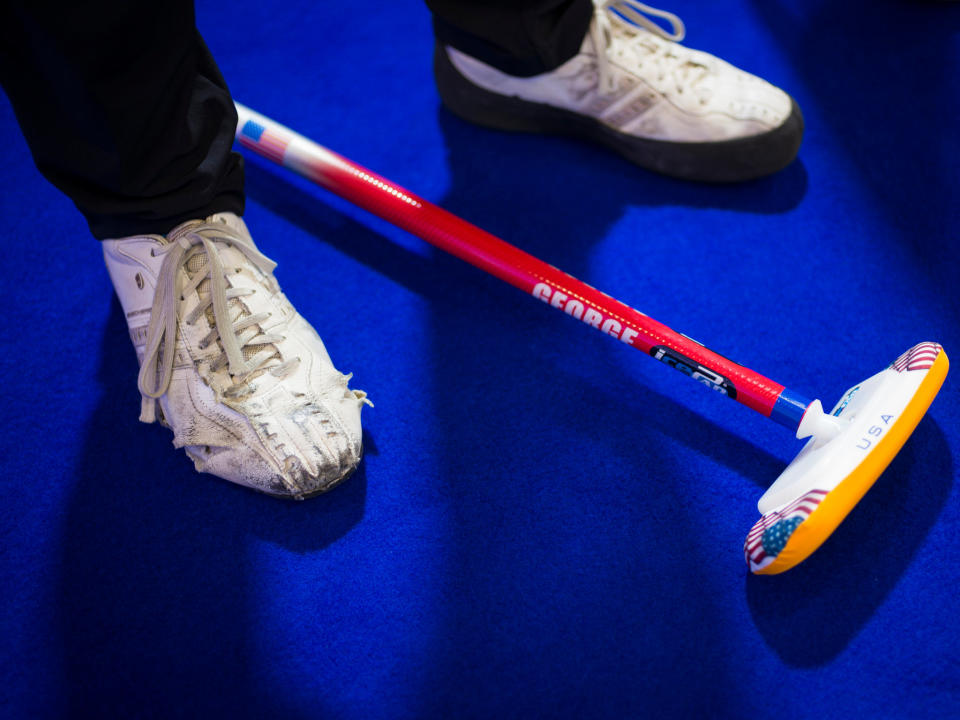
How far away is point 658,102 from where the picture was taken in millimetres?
1095

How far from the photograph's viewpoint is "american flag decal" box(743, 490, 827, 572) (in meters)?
0.68

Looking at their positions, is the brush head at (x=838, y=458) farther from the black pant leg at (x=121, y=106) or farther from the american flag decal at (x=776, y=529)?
the black pant leg at (x=121, y=106)

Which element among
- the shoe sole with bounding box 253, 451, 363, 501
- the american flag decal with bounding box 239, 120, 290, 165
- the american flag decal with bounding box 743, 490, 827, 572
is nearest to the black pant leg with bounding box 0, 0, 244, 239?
the american flag decal with bounding box 239, 120, 290, 165

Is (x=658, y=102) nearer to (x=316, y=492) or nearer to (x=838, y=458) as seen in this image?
(x=838, y=458)

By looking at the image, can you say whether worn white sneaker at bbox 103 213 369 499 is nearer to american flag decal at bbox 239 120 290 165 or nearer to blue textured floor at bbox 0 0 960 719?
blue textured floor at bbox 0 0 960 719

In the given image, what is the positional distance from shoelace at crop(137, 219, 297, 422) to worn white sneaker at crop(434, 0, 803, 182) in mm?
540

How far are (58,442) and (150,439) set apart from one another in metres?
0.12

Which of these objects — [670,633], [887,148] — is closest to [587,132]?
[887,148]

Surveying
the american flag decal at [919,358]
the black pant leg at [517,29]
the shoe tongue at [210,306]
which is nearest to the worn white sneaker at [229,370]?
the shoe tongue at [210,306]

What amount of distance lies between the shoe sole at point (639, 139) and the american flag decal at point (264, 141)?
0.30m

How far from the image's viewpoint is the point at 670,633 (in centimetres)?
75

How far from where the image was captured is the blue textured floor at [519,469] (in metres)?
0.74

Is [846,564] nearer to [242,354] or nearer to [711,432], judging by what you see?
[711,432]

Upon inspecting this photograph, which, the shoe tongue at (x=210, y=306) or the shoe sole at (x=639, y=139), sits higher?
the shoe sole at (x=639, y=139)
